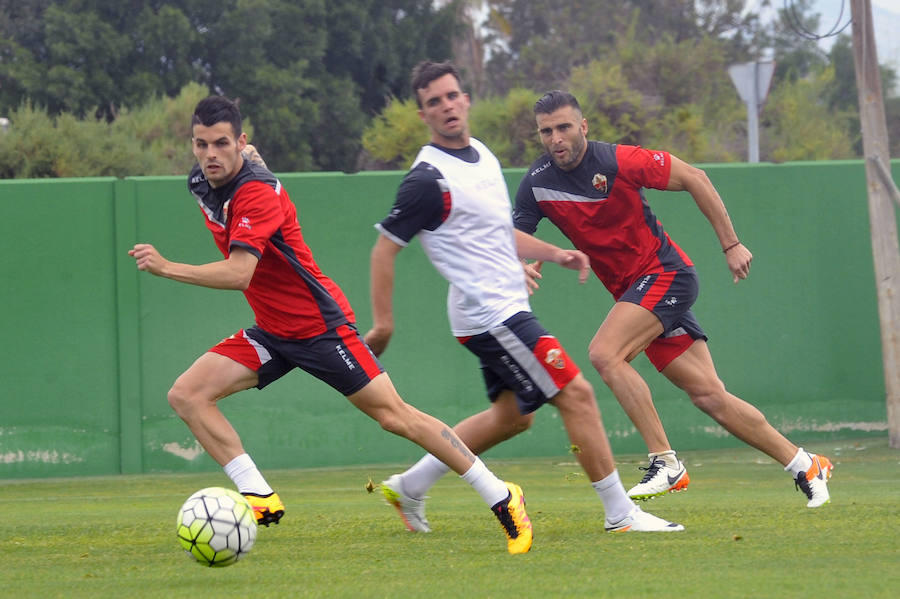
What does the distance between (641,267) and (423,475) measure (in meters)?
1.66

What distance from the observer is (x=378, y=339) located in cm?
604

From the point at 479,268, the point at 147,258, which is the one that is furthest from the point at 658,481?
the point at 147,258

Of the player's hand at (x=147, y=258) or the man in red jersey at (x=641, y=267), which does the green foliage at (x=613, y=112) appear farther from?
the player's hand at (x=147, y=258)

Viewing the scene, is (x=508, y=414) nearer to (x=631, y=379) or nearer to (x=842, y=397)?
(x=631, y=379)

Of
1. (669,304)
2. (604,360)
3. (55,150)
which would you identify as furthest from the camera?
(55,150)

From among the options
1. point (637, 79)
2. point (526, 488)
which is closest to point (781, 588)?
point (526, 488)

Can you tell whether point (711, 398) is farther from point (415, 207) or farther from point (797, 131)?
point (797, 131)

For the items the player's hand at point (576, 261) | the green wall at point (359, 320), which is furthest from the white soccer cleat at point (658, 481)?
the green wall at point (359, 320)

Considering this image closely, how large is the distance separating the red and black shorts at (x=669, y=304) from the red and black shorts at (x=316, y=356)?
1586 millimetres

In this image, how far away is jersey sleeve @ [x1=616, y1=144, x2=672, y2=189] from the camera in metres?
7.14

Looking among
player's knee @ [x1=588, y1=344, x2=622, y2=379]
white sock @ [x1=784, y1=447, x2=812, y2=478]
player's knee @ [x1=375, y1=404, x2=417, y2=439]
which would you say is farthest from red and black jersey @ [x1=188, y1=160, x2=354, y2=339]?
white sock @ [x1=784, y1=447, x2=812, y2=478]

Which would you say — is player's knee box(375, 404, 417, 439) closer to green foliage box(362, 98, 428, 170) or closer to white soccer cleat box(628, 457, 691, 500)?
white soccer cleat box(628, 457, 691, 500)

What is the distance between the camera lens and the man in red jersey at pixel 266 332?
600cm

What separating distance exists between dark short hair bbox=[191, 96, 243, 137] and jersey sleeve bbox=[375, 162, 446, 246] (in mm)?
876
